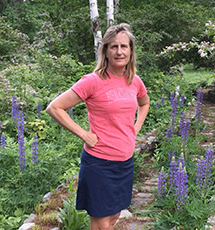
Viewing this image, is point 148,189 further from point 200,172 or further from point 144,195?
point 200,172

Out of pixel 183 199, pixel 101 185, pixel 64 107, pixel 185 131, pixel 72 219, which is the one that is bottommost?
pixel 72 219

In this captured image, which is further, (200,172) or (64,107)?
(200,172)

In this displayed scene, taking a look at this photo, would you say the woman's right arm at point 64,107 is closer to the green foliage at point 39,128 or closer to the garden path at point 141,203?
the garden path at point 141,203

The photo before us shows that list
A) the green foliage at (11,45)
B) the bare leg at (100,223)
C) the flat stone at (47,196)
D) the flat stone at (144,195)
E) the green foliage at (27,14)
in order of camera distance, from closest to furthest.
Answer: the bare leg at (100,223)
the flat stone at (47,196)
the flat stone at (144,195)
the green foliage at (11,45)
the green foliage at (27,14)

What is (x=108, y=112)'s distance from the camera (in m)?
2.05

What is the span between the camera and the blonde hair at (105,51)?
6.85 feet

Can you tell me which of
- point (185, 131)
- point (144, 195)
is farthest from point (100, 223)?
point (185, 131)

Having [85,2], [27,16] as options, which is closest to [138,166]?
[85,2]

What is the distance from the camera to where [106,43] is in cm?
212

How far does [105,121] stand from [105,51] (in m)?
0.49

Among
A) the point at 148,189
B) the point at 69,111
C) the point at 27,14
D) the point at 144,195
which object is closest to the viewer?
the point at 144,195

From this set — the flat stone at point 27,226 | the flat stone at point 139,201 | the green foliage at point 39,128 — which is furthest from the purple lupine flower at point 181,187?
the green foliage at point 39,128

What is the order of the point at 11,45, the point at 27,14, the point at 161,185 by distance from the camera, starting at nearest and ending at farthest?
the point at 161,185
the point at 11,45
the point at 27,14

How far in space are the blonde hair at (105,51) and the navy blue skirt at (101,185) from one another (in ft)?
1.88
